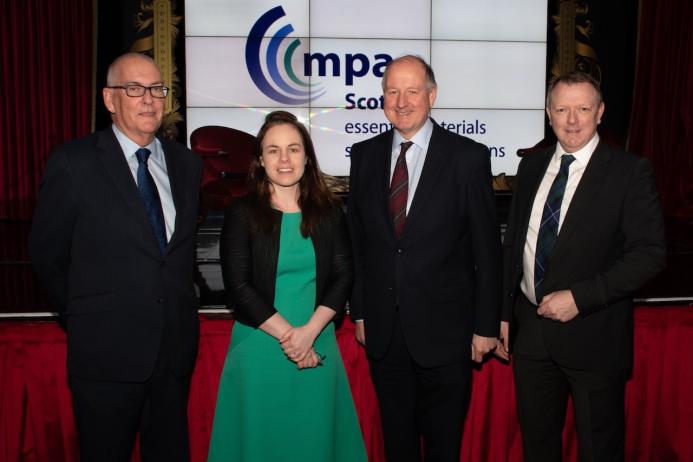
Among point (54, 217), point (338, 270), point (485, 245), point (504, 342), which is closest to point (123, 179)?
point (54, 217)

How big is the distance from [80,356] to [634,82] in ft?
24.4

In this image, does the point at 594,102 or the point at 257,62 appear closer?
the point at 594,102

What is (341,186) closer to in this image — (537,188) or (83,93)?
(83,93)

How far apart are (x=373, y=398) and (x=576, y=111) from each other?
4.09 feet

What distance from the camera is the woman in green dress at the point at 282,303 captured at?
1.95 meters

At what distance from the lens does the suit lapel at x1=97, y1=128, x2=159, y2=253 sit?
1.83 metres

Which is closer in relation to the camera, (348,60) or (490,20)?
(348,60)

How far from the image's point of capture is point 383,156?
6.99ft

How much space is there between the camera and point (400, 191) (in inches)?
81.2

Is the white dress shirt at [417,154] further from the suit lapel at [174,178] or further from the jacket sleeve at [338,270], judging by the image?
the suit lapel at [174,178]

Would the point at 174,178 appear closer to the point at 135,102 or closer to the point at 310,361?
the point at 135,102

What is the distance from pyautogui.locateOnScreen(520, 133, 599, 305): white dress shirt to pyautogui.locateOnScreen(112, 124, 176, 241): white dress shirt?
107 cm

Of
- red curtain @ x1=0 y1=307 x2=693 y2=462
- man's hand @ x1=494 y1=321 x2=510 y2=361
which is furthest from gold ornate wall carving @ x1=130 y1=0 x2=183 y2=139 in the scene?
man's hand @ x1=494 y1=321 x2=510 y2=361

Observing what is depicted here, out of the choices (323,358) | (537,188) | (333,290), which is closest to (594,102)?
(537,188)
